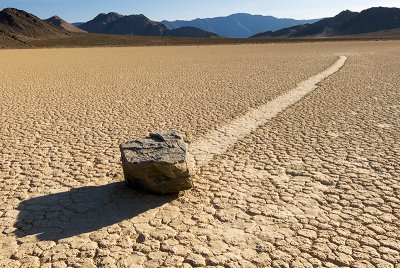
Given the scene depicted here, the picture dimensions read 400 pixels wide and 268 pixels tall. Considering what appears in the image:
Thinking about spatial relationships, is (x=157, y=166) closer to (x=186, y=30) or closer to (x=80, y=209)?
(x=80, y=209)

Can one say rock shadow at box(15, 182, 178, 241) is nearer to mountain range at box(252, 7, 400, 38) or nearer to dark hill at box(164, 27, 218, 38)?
mountain range at box(252, 7, 400, 38)

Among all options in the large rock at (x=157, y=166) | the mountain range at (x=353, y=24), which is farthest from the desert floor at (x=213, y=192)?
the mountain range at (x=353, y=24)

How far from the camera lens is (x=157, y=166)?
14.4 ft

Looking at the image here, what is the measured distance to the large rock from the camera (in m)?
4.39

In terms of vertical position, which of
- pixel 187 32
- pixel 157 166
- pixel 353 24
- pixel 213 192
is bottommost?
pixel 187 32

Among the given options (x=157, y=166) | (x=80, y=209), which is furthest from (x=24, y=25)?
(x=157, y=166)

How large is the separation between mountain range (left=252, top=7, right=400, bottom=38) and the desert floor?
12787cm

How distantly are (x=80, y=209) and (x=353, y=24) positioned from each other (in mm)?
144198

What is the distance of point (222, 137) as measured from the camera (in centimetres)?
702

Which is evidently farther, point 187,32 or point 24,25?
point 187,32

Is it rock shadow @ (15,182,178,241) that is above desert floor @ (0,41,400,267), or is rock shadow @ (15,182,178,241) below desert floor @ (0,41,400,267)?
above

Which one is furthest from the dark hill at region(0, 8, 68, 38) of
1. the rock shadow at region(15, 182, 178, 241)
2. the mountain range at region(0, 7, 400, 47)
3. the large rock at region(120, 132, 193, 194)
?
the large rock at region(120, 132, 193, 194)

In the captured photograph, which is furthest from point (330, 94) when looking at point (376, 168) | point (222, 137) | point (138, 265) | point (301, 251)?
point (138, 265)

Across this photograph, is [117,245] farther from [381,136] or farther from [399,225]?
[381,136]
